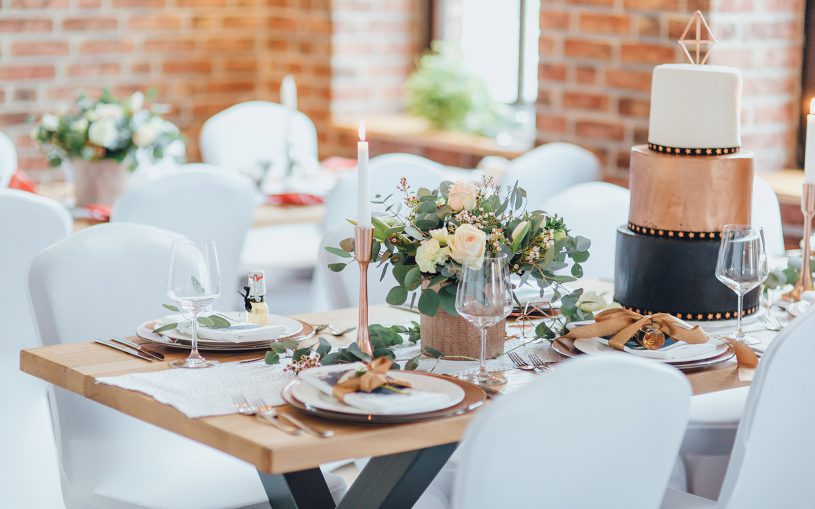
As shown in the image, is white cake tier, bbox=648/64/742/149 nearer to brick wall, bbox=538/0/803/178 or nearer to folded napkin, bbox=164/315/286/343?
folded napkin, bbox=164/315/286/343

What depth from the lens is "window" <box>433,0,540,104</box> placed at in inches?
195

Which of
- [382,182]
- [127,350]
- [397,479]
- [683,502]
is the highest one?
[382,182]

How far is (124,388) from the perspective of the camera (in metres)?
1.86

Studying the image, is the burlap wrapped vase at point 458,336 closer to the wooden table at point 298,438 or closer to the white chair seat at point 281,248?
the wooden table at point 298,438

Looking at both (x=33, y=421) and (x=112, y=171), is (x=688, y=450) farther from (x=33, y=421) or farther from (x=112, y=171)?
(x=112, y=171)

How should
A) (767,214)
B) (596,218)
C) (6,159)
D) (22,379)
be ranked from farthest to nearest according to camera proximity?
1. (6,159)
2. (767,214)
3. (596,218)
4. (22,379)

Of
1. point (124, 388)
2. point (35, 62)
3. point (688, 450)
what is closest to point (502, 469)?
point (124, 388)

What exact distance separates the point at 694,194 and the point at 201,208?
1.54m

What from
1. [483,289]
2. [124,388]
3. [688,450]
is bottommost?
[688,450]

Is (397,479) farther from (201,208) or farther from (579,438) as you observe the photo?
(201,208)

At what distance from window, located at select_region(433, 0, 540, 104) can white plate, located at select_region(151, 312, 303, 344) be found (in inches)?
111

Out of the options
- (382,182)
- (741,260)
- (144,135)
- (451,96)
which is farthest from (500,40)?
(741,260)

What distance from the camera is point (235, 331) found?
84.1 inches

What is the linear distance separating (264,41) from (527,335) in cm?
377
